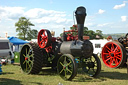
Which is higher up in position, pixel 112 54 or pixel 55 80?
pixel 112 54

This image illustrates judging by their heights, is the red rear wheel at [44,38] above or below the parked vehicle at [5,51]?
above

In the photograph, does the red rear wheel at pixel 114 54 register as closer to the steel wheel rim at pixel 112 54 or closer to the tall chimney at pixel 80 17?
the steel wheel rim at pixel 112 54

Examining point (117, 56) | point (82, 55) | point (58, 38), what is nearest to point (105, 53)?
point (117, 56)

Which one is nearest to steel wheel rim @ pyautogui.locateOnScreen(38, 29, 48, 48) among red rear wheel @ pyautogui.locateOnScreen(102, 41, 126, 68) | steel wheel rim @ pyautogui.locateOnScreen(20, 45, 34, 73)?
steel wheel rim @ pyautogui.locateOnScreen(20, 45, 34, 73)

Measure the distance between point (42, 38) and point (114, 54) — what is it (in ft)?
15.0

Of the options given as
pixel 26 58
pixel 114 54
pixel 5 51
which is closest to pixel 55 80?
pixel 26 58

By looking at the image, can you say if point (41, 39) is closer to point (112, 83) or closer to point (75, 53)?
point (75, 53)

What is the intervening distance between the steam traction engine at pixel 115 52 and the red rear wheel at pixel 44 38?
4238 millimetres

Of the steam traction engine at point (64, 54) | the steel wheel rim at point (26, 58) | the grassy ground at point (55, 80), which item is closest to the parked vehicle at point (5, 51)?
the steel wheel rim at point (26, 58)

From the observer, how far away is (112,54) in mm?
10141

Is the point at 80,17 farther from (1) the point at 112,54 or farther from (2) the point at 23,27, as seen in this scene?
(2) the point at 23,27

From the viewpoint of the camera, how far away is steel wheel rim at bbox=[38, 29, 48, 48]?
24.6ft

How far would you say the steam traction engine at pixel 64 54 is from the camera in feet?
20.5

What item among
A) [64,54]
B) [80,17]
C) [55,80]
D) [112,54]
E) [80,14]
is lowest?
[55,80]
